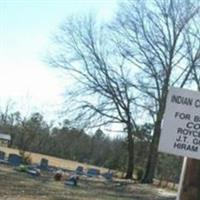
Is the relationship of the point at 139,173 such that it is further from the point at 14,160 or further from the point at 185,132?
→ the point at 185,132

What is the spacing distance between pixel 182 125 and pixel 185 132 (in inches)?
2.7

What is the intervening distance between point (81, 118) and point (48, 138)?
1138 inches

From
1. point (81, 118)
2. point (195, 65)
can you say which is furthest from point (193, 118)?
point (81, 118)

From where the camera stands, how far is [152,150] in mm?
48312

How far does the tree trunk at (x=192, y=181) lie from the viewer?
222 inches

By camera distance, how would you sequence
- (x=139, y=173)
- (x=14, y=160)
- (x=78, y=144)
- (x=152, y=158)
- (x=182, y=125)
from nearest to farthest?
1. (x=182, y=125)
2. (x=14, y=160)
3. (x=152, y=158)
4. (x=139, y=173)
5. (x=78, y=144)

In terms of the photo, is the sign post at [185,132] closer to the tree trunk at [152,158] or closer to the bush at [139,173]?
the tree trunk at [152,158]

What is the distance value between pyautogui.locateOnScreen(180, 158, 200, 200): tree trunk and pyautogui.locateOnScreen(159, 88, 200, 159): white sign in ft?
0.39

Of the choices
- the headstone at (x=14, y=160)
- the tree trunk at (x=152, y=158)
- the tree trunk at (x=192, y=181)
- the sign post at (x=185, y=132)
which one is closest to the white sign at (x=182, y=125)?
the sign post at (x=185, y=132)

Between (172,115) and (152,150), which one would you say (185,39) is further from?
(172,115)

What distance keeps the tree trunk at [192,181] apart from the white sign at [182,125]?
12 centimetres

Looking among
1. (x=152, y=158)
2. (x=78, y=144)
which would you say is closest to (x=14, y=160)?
(x=152, y=158)

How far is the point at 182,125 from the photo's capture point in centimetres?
559

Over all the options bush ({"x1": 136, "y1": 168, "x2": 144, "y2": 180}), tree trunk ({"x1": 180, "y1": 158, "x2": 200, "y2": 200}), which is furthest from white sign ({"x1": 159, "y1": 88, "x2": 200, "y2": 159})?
bush ({"x1": 136, "y1": 168, "x2": 144, "y2": 180})
